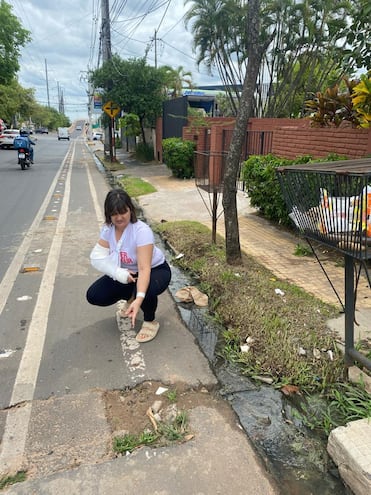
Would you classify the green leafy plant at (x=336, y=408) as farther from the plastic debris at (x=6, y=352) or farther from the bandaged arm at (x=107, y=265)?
the plastic debris at (x=6, y=352)

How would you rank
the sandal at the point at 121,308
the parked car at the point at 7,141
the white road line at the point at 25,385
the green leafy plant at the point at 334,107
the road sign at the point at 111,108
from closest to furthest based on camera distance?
the white road line at the point at 25,385 → the sandal at the point at 121,308 → the green leafy plant at the point at 334,107 → the road sign at the point at 111,108 → the parked car at the point at 7,141

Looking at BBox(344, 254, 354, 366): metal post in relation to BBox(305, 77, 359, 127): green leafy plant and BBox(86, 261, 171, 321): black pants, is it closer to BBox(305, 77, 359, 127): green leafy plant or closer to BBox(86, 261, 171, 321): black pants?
BBox(86, 261, 171, 321): black pants

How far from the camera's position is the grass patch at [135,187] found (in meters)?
11.3

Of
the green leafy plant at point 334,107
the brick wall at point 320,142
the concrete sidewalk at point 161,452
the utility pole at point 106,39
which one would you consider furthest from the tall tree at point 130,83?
the concrete sidewalk at point 161,452

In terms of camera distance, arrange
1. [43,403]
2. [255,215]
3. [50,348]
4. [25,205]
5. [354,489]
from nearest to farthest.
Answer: [354,489]
[43,403]
[50,348]
[255,215]
[25,205]

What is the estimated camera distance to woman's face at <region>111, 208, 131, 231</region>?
3242mm

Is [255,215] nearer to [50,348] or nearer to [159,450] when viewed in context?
[50,348]

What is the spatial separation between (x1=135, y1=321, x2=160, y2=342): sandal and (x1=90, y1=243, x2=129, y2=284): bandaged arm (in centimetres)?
52

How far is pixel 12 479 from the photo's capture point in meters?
2.08

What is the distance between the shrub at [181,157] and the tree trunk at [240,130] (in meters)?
9.34

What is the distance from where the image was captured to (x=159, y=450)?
2264mm

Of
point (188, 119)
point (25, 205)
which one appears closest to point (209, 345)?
point (25, 205)

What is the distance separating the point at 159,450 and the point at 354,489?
3.38ft

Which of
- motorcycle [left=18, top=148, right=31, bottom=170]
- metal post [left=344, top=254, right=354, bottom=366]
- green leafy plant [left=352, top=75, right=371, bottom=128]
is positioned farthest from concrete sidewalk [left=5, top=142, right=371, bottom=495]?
motorcycle [left=18, top=148, right=31, bottom=170]
